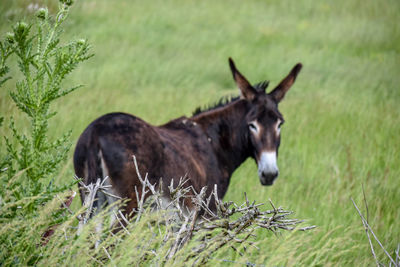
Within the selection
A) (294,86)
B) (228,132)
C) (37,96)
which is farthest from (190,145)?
(294,86)

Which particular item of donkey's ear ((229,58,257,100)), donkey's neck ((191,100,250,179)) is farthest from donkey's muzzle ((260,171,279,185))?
donkey's ear ((229,58,257,100))

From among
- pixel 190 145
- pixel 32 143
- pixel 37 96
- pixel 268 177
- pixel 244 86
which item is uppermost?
pixel 37 96

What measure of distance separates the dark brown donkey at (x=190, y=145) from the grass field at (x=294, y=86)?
1.73 ft

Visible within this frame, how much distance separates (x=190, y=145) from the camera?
384 cm

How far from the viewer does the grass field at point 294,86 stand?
406 centimetres

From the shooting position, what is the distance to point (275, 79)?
905 centimetres

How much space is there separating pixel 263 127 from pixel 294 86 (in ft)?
17.3

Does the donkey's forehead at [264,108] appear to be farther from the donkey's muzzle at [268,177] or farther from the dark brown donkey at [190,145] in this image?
the donkey's muzzle at [268,177]

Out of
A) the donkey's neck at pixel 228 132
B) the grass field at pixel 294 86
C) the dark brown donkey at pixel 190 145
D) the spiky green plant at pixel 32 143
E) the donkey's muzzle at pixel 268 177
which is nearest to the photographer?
the spiky green plant at pixel 32 143

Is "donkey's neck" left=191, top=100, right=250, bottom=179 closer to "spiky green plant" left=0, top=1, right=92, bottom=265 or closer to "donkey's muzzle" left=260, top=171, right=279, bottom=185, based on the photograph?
"donkey's muzzle" left=260, top=171, right=279, bottom=185

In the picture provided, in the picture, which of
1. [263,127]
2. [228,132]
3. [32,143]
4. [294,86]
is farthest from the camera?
[294,86]

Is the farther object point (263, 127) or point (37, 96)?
point (263, 127)

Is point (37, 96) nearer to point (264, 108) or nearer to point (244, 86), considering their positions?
point (264, 108)

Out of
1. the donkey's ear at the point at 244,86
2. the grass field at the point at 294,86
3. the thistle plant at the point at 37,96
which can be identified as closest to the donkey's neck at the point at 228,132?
the donkey's ear at the point at 244,86
